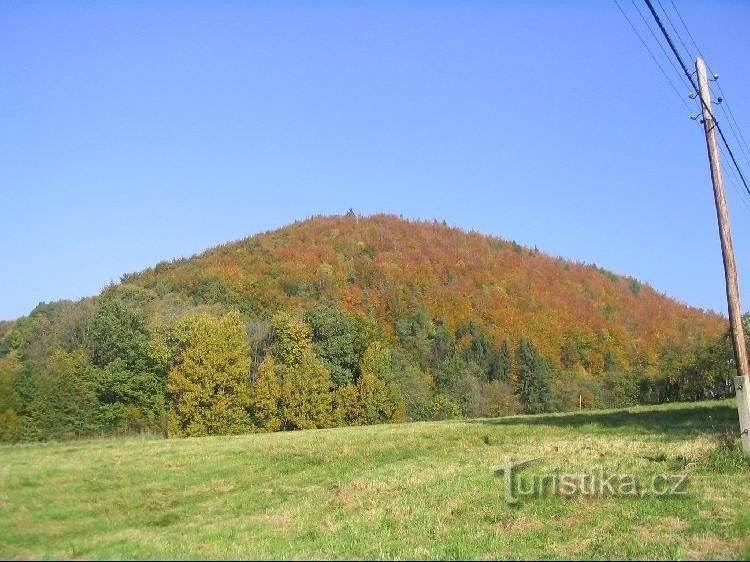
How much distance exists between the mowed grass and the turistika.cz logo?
331 millimetres

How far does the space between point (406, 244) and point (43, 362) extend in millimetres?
124678

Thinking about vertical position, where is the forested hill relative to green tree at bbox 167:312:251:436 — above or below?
above

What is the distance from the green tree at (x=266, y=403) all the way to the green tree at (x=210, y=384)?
270cm

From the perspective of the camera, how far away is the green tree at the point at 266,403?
180 feet

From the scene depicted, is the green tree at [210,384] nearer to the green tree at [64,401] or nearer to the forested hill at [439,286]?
the green tree at [64,401]

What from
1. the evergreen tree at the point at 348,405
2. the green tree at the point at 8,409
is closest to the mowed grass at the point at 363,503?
the green tree at the point at 8,409

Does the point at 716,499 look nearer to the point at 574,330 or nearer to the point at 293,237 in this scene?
the point at 574,330

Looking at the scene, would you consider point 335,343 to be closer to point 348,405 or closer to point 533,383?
point 348,405

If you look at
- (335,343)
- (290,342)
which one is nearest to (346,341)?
(335,343)

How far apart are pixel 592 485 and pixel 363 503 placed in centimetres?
480

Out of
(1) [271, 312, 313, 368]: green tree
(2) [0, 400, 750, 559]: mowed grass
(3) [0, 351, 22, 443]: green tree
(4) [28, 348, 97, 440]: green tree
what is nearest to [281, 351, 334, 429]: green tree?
(1) [271, 312, 313, 368]: green tree

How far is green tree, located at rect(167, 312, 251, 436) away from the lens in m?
50.0

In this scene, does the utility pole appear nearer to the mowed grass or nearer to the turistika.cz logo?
the mowed grass

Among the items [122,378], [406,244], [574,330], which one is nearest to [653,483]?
[122,378]
